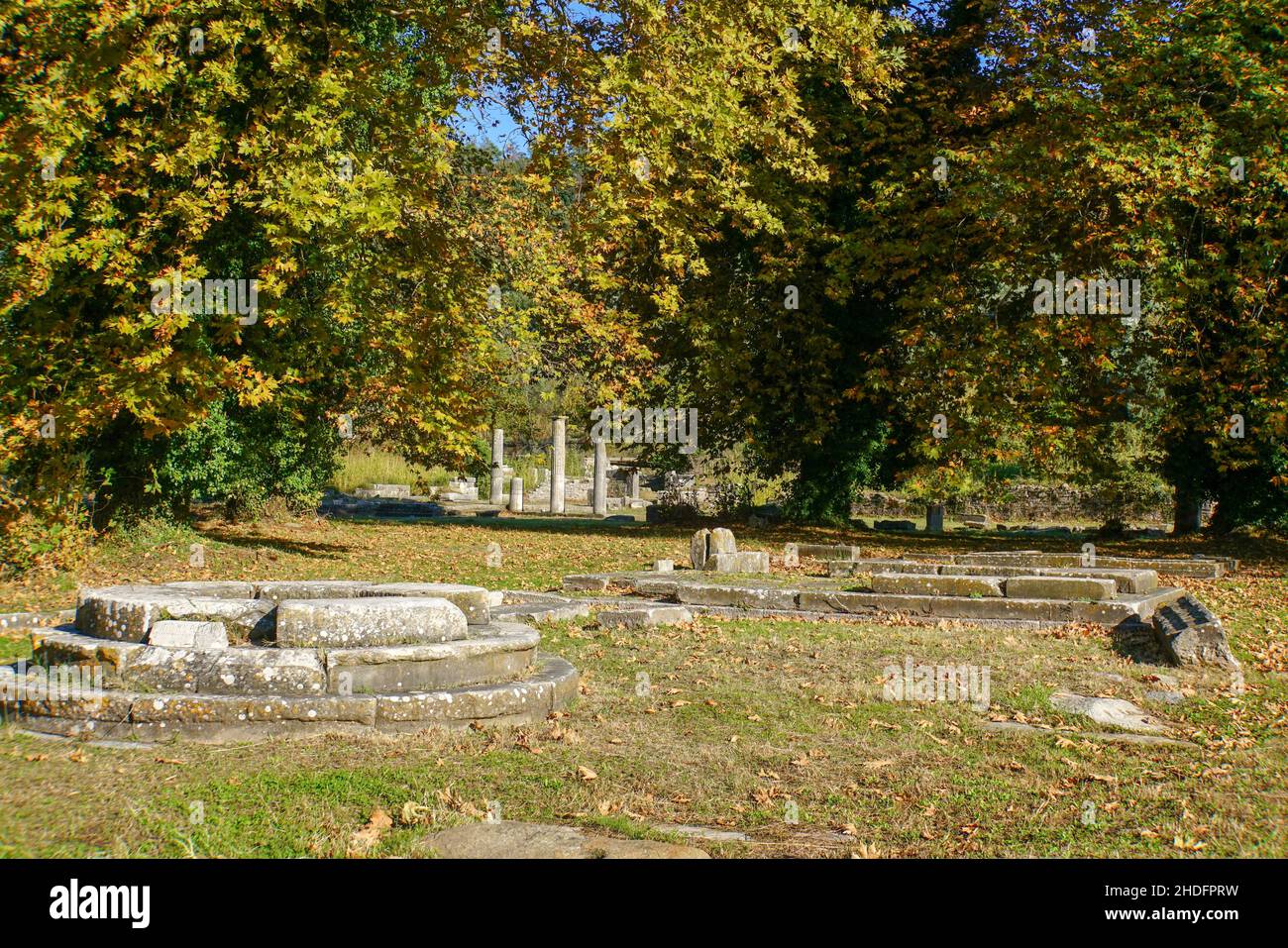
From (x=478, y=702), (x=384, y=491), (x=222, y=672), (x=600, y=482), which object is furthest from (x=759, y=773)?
(x=384, y=491)

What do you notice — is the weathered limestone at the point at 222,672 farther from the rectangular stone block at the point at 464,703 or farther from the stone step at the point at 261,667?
the rectangular stone block at the point at 464,703

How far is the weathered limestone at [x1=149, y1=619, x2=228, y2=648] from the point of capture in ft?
20.8

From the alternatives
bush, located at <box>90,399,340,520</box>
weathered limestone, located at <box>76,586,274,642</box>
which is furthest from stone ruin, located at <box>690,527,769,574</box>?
weathered limestone, located at <box>76,586,274,642</box>

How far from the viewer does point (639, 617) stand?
421 inches

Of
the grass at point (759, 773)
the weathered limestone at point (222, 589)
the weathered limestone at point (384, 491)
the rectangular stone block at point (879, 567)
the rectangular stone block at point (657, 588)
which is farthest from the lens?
the weathered limestone at point (384, 491)

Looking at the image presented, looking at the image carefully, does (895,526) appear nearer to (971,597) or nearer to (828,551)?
(828,551)

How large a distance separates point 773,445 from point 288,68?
13.2 metres

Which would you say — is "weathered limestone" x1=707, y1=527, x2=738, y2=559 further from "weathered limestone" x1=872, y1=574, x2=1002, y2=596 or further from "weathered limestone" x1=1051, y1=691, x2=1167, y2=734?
"weathered limestone" x1=1051, y1=691, x2=1167, y2=734

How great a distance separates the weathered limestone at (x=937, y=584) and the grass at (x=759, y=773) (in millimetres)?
2008

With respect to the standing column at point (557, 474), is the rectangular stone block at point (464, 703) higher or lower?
lower

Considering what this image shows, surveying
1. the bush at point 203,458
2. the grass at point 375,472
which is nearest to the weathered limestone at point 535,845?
the bush at point 203,458

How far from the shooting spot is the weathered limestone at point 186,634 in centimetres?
634

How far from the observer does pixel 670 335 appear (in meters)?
23.5

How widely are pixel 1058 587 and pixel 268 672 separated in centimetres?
851
